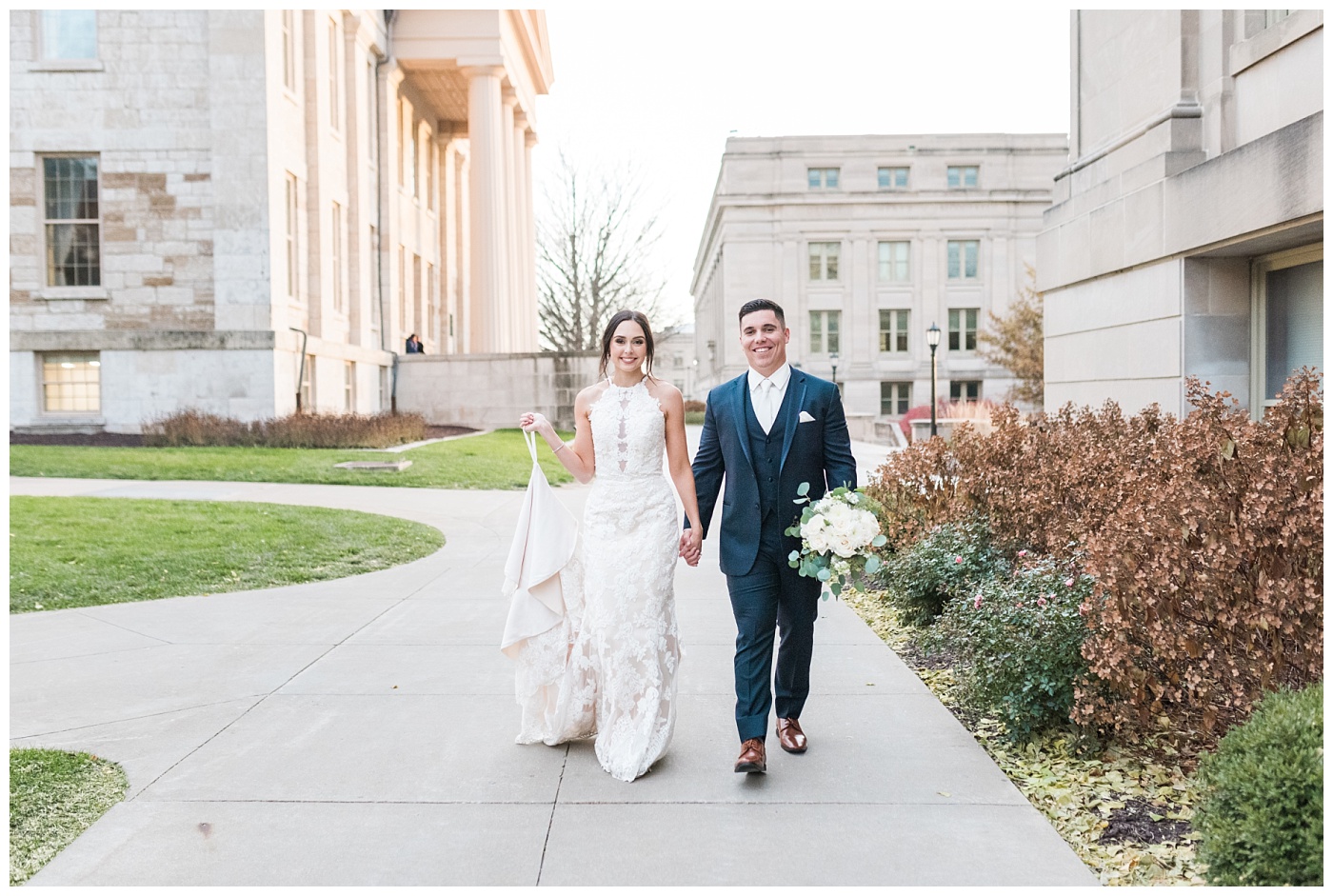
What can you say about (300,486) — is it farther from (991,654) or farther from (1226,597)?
(1226,597)

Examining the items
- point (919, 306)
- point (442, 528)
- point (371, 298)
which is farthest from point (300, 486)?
point (919, 306)

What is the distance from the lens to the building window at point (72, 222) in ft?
81.6

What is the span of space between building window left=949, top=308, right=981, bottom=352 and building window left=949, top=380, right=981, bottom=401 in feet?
8.55

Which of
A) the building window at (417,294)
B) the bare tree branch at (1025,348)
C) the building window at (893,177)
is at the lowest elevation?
the bare tree branch at (1025,348)

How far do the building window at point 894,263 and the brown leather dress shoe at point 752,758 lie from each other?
64032mm

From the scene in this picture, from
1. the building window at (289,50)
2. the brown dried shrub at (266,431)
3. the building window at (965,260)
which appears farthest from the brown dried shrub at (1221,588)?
the building window at (965,260)

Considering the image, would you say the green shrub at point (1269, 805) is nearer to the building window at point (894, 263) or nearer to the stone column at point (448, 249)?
the stone column at point (448, 249)

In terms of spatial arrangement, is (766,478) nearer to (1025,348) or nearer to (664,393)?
(664,393)

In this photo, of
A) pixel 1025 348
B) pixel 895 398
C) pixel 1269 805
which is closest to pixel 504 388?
pixel 1025 348

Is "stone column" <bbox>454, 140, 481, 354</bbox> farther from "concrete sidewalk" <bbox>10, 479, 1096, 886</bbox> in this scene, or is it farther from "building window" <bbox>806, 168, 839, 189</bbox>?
"concrete sidewalk" <bbox>10, 479, 1096, 886</bbox>

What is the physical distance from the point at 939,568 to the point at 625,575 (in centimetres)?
325

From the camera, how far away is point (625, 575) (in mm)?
4887

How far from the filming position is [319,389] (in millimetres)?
27656

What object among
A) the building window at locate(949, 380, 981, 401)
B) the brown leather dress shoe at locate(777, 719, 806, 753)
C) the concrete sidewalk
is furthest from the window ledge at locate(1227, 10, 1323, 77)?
the building window at locate(949, 380, 981, 401)
